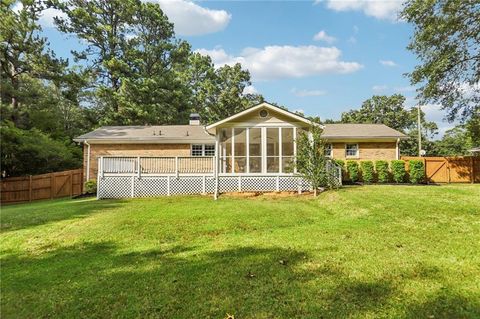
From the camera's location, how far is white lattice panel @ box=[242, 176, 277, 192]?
14758 millimetres

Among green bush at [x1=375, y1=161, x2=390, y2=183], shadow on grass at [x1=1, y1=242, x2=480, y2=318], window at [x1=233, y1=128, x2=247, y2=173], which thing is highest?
window at [x1=233, y1=128, x2=247, y2=173]

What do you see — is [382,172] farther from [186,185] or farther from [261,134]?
[186,185]

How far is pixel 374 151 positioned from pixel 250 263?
16873mm

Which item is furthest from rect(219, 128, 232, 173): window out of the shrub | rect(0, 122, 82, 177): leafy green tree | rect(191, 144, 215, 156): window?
rect(0, 122, 82, 177): leafy green tree

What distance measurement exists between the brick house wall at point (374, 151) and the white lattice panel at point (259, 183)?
23.2 ft

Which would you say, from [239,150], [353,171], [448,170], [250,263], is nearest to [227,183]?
[239,150]

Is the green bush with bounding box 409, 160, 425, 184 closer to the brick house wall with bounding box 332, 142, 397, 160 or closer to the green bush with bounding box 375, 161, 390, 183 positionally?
the brick house wall with bounding box 332, 142, 397, 160

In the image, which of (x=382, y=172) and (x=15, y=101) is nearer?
(x=382, y=172)

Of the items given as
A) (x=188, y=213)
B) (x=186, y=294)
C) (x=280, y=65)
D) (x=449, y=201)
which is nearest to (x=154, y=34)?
(x=280, y=65)

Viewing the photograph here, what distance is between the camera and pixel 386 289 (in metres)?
4.25

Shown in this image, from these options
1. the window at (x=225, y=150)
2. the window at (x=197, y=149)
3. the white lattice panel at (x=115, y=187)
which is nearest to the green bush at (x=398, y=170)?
the window at (x=225, y=150)

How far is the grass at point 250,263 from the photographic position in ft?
13.0

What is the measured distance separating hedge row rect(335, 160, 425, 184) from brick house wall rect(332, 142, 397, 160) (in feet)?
3.35

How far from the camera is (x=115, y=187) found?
1497 cm
